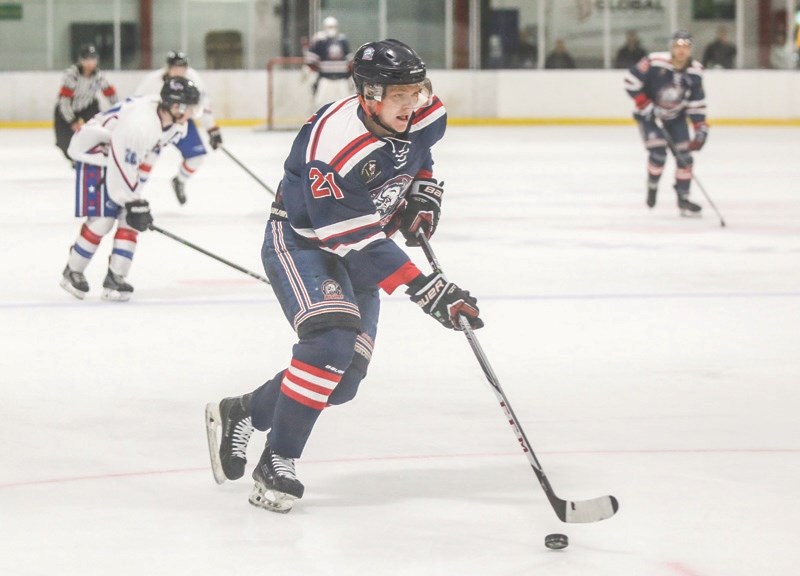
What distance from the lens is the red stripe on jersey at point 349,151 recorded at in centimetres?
312

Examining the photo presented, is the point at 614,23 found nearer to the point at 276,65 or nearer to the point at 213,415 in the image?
the point at 276,65

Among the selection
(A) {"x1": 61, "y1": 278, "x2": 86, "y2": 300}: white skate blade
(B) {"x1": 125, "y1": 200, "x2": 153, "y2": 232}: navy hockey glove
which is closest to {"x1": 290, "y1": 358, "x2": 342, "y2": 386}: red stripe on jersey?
(B) {"x1": 125, "y1": 200, "x2": 153, "y2": 232}: navy hockey glove

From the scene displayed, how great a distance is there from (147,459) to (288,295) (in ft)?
2.18

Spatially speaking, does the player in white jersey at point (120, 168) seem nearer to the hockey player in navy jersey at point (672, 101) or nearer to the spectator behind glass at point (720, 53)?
the hockey player in navy jersey at point (672, 101)

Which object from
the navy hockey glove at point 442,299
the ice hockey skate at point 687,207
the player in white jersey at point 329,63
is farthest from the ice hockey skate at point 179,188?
the player in white jersey at point 329,63

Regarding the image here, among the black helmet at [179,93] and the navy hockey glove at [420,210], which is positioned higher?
the black helmet at [179,93]

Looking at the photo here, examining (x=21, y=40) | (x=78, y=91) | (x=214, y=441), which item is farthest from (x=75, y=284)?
(x=21, y=40)

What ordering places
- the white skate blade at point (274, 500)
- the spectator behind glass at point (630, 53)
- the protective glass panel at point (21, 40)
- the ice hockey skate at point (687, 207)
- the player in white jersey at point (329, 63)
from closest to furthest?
1. the white skate blade at point (274, 500)
2. the ice hockey skate at point (687, 207)
3. the player in white jersey at point (329, 63)
4. the protective glass panel at point (21, 40)
5. the spectator behind glass at point (630, 53)

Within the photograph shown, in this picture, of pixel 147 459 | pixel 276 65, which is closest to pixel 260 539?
pixel 147 459

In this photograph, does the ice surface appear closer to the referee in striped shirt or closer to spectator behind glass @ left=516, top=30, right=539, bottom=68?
the referee in striped shirt

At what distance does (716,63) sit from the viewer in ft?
63.5

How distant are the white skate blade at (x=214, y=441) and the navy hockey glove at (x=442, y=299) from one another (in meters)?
0.63

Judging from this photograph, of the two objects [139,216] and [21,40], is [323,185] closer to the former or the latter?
[139,216]

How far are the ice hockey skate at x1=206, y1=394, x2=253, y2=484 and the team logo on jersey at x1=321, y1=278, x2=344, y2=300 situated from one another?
1.21ft
